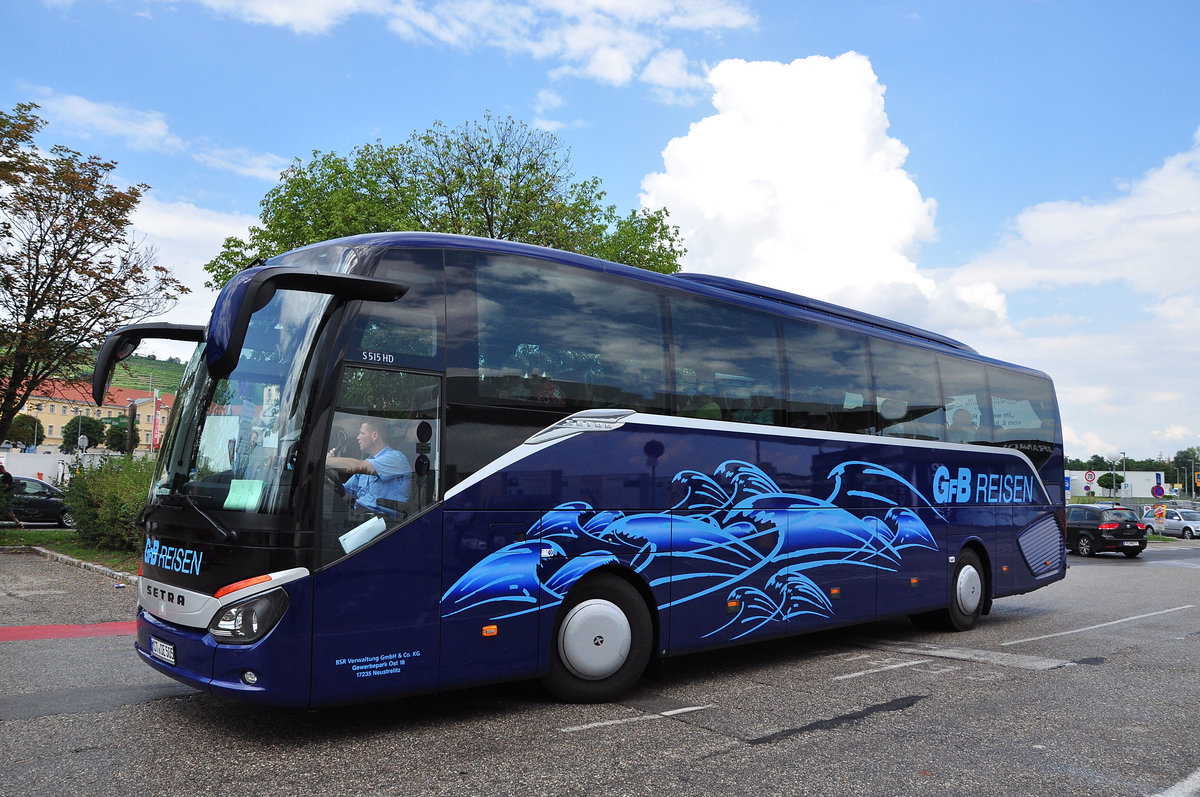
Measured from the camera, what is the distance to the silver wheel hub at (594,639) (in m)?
6.65

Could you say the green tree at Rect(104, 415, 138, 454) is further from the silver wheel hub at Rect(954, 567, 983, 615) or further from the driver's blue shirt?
the silver wheel hub at Rect(954, 567, 983, 615)

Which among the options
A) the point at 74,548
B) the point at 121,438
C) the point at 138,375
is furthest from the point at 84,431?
the point at 138,375

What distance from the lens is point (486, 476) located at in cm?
616

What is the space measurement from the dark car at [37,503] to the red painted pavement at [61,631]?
70.1ft

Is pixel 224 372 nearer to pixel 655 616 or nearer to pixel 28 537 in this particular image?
pixel 655 616

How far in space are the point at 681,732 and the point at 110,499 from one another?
1469 cm

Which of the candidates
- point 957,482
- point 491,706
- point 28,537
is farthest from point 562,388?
point 28,537

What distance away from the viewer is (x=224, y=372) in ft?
16.3

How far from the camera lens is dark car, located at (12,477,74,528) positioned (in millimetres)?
28859

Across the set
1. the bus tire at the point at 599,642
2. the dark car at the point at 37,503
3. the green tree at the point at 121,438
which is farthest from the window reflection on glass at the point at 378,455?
the dark car at the point at 37,503

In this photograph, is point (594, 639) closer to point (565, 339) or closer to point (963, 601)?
point (565, 339)

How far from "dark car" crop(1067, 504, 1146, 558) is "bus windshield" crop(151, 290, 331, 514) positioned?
2900 cm

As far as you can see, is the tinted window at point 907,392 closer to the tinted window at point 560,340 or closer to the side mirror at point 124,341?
the tinted window at point 560,340

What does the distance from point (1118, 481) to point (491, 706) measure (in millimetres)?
126397
